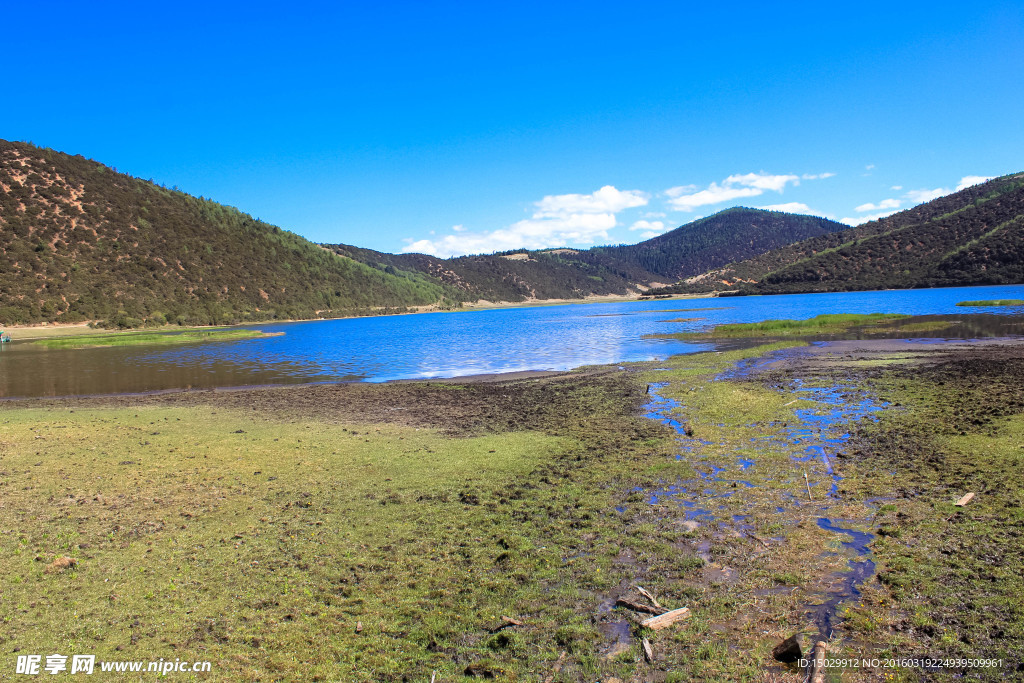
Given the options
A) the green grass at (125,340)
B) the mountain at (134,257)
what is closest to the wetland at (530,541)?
the green grass at (125,340)

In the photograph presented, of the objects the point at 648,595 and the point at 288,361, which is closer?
the point at 648,595

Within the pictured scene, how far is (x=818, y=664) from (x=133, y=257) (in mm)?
108351

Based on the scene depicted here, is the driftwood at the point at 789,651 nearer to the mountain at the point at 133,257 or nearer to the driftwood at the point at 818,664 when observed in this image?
the driftwood at the point at 818,664

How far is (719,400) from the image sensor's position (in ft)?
56.5

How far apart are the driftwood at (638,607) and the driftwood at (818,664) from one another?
133 cm

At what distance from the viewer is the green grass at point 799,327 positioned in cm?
4147

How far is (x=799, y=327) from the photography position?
4338 centimetres

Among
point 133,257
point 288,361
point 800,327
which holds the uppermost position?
point 133,257

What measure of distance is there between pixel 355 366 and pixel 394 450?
2124 centimetres

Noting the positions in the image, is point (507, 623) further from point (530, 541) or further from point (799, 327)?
point (799, 327)

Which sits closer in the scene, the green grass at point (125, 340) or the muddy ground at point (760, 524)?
the muddy ground at point (760, 524)

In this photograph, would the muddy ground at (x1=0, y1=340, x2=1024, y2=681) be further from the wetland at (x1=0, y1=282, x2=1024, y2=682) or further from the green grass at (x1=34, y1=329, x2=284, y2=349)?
the green grass at (x1=34, y1=329, x2=284, y2=349)

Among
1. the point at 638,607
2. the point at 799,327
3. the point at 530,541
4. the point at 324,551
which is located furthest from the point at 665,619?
the point at 799,327

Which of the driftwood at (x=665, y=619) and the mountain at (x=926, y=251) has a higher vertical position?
the mountain at (x=926, y=251)
